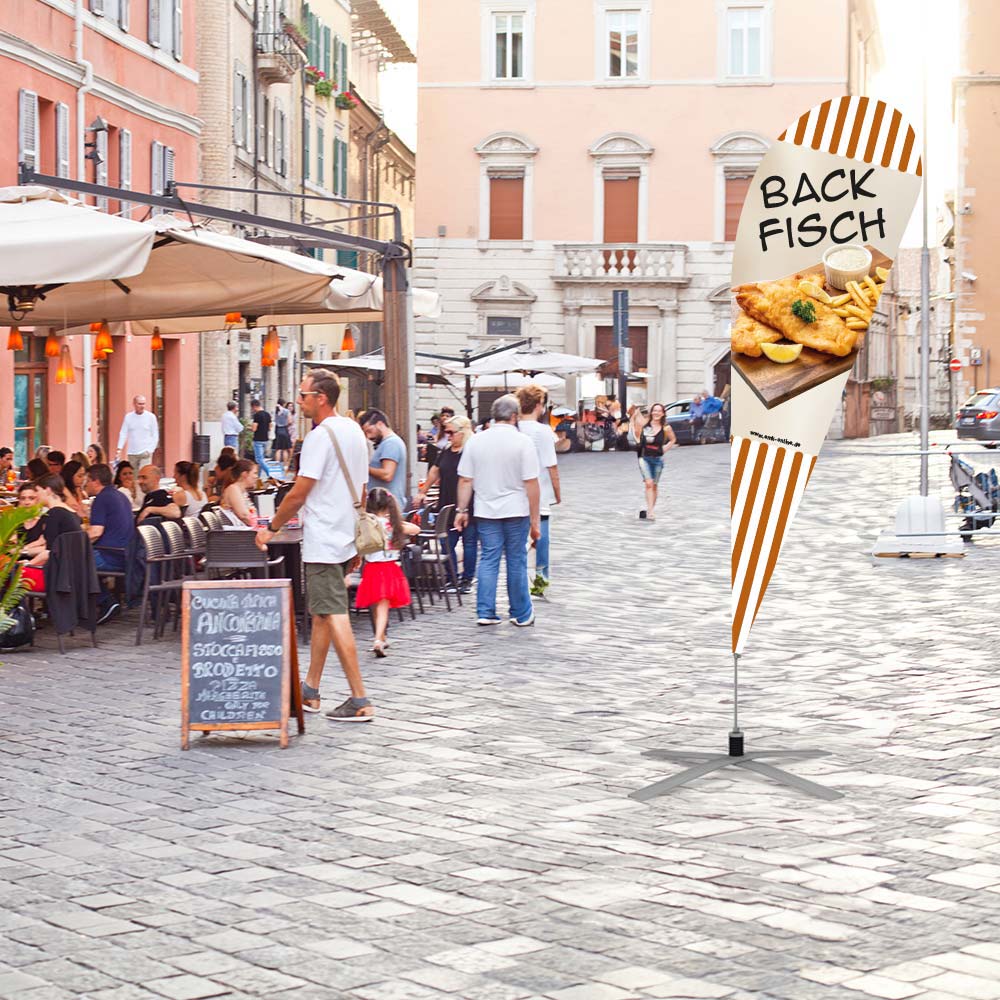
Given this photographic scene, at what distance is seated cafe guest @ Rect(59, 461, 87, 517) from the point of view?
49.1ft

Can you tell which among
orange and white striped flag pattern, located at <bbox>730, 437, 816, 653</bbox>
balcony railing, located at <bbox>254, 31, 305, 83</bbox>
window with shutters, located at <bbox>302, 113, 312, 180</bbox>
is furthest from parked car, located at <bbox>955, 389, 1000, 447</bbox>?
orange and white striped flag pattern, located at <bbox>730, 437, 816, 653</bbox>

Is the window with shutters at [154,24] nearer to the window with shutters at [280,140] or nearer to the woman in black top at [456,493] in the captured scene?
the window with shutters at [280,140]

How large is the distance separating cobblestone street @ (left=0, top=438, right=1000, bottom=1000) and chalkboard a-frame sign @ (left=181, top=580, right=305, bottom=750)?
0.63 feet

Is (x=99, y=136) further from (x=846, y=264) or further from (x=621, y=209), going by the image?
(x=621, y=209)

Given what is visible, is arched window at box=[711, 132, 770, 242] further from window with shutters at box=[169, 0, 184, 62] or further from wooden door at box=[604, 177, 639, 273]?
window with shutters at box=[169, 0, 184, 62]

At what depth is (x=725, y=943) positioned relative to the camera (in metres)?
5.58

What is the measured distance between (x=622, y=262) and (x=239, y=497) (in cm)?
3738

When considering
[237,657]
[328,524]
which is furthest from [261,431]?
[237,657]

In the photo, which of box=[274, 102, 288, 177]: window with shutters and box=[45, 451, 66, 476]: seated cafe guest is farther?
box=[274, 102, 288, 177]: window with shutters

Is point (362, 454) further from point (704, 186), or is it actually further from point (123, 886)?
point (704, 186)

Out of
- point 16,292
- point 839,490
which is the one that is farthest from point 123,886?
point 839,490

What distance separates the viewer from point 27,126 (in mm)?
25062

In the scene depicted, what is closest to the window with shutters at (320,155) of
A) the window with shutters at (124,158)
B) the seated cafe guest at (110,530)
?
the window with shutters at (124,158)

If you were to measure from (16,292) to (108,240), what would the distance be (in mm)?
2527
